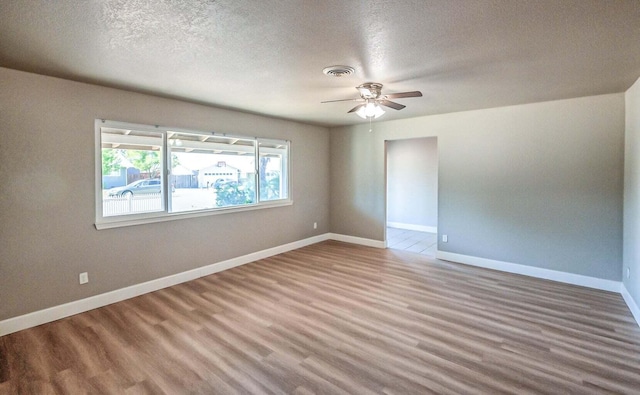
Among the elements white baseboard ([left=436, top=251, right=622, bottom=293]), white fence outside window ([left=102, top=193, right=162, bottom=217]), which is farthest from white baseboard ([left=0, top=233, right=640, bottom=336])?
white fence outside window ([left=102, top=193, right=162, bottom=217])

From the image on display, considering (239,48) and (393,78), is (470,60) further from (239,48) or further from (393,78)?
(239,48)

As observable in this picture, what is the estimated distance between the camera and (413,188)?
320 inches

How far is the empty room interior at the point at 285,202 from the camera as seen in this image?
215cm

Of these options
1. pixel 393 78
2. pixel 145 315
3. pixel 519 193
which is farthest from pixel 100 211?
pixel 519 193

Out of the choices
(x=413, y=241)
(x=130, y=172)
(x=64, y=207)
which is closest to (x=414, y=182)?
(x=413, y=241)

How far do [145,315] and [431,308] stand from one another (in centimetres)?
306

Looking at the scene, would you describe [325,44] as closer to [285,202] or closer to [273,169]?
[273,169]

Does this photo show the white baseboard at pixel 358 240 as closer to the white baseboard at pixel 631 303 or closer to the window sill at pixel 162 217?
the window sill at pixel 162 217

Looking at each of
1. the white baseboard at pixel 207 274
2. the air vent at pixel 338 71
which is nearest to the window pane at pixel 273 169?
the white baseboard at pixel 207 274

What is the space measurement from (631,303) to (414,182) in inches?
201

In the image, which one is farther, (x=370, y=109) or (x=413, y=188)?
(x=413, y=188)

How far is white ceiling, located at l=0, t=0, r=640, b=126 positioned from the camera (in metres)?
1.83

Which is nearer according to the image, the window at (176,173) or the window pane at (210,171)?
the window at (176,173)

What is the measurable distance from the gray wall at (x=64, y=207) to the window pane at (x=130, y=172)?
17 cm
